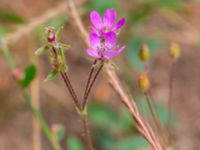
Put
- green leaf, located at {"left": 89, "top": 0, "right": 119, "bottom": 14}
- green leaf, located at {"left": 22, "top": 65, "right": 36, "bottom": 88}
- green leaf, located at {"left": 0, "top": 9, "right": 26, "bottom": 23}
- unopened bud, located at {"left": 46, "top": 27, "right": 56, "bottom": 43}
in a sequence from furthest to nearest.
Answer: green leaf, located at {"left": 89, "top": 0, "right": 119, "bottom": 14}
green leaf, located at {"left": 0, "top": 9, "right": 26, "bottom": 23}
green leaf, located at {"left": 22, "top": 65, "right": 36, "bottom": 88}
unopened bud, located at {"left": 46, "top": 27, "right": 56, "bottom": 43}

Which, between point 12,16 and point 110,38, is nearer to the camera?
point 110,38

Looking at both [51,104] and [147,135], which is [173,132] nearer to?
[51,104]

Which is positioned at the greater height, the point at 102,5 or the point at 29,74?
the point at 102,5

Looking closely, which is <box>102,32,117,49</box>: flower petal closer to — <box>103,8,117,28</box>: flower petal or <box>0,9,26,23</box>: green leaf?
<box>103,8,117,28</box>: flower petal

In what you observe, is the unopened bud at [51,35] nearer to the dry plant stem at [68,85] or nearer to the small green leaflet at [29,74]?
the dry plant stem at [68,85]

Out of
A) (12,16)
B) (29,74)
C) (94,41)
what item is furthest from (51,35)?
(12,16)

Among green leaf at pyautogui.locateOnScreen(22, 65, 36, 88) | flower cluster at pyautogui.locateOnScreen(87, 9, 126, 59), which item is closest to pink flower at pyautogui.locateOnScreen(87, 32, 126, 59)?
flower cluster at pyautogui.locateOnScreen(87, 9, 126, 59)

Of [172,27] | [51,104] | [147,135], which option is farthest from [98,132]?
[147,135]

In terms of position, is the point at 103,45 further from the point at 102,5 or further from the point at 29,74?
the point at 102,5
